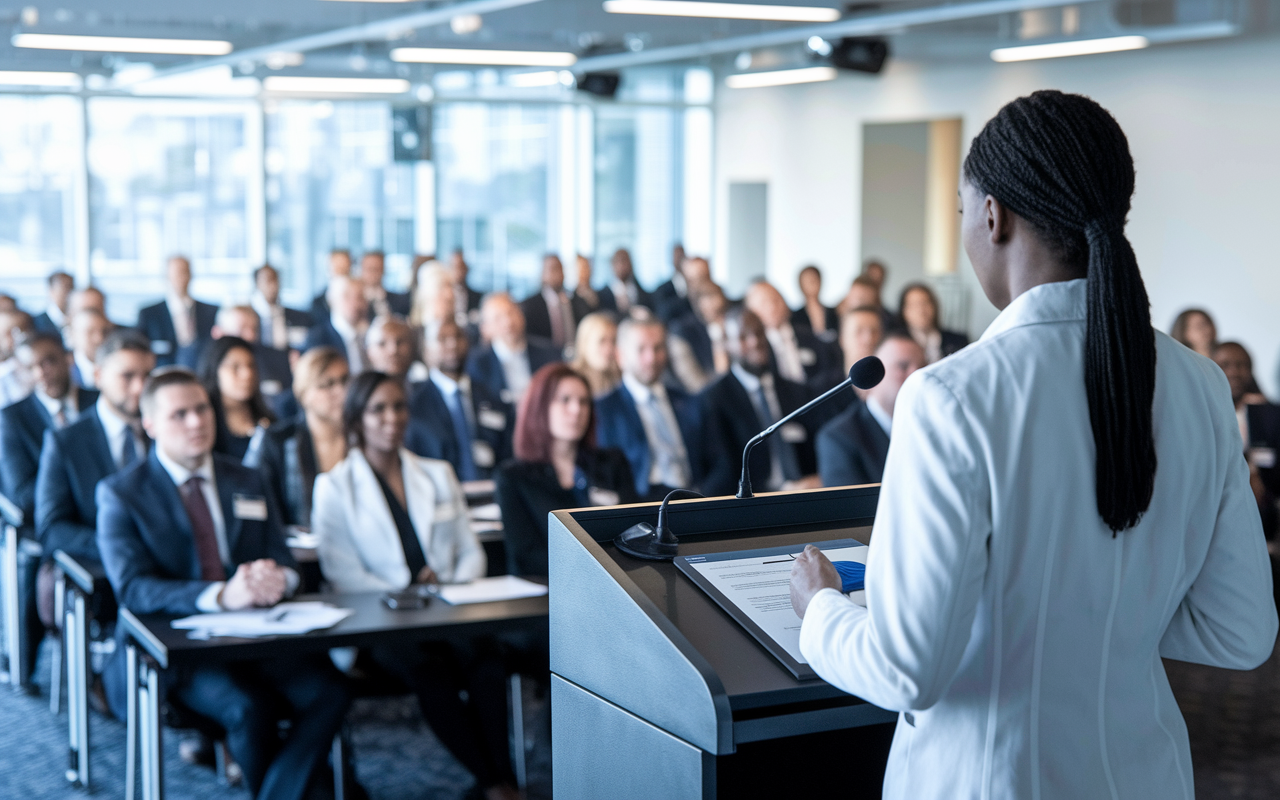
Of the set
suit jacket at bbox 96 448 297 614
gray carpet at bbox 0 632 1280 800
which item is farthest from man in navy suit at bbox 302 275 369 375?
suit jacket at bbox 96 448 297 614

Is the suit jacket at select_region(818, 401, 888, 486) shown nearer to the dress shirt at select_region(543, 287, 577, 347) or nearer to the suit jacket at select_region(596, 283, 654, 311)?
the dress shirt at select_region(543, 287, 577, 347)

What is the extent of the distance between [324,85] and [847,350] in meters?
7.92

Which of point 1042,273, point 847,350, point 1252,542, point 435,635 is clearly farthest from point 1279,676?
point 1042,273

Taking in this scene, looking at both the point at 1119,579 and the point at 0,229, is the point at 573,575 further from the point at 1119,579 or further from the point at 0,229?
the point at 0,229

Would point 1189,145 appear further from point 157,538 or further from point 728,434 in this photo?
point 157,538

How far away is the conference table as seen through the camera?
10.1ft

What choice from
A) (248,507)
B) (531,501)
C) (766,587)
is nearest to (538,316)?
(531,501)

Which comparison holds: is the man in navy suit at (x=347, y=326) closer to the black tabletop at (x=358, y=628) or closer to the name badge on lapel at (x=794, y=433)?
the name badge on lapel at (x=794, y=433)

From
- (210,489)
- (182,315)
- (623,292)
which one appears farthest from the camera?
(623,292)

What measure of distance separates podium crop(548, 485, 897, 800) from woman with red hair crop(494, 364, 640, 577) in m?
2.37

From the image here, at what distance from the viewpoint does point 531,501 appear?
430 cm

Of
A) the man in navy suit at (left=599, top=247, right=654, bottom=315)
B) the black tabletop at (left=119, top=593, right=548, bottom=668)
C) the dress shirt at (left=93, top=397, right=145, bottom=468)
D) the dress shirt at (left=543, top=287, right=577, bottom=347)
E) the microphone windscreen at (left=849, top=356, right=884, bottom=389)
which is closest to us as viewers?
the microphone windscreen at (left=849, top=356, right=884, bottom=389)

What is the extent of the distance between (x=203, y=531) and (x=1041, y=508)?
3.08m

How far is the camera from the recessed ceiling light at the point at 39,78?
1227 cm
